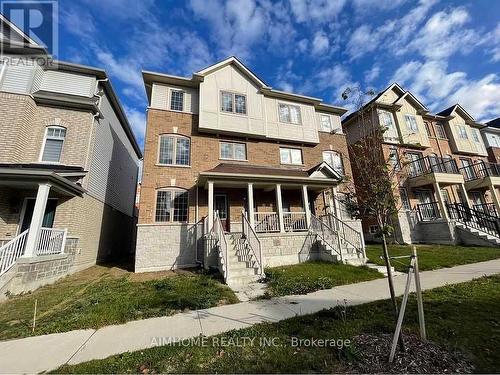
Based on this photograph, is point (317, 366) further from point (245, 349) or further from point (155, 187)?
point (155, 187)

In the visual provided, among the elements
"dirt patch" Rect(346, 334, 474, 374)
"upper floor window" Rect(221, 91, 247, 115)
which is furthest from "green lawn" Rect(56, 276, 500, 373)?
"upper floor window" Rect(221, 91, 247, 115)

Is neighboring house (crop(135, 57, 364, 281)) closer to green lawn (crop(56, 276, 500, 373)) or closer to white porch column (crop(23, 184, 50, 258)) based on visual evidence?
white porch column (crop(23, 184, 50, 258))

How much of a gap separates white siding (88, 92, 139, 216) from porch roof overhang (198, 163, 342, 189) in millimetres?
6237

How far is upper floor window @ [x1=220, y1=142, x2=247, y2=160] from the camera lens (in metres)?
15.2

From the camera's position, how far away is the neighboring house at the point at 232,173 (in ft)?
38.4

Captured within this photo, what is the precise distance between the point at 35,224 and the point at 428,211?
24.4 metres

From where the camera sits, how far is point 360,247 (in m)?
11.6

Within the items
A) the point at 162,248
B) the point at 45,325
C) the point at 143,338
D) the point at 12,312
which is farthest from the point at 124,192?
the point at 143,338

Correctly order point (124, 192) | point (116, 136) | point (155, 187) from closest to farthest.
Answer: point (155, 187) → point (116, 136) → point (124, 192)

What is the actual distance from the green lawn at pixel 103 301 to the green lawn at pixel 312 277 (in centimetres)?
163

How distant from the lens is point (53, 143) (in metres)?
12.5

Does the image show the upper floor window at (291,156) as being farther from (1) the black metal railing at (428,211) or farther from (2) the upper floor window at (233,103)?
(1) the black metal railing at (428,211)

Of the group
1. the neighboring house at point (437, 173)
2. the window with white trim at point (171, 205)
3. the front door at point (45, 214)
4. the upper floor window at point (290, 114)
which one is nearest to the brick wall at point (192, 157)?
the window with white trim at point (171, 205)

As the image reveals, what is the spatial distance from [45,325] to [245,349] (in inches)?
184
